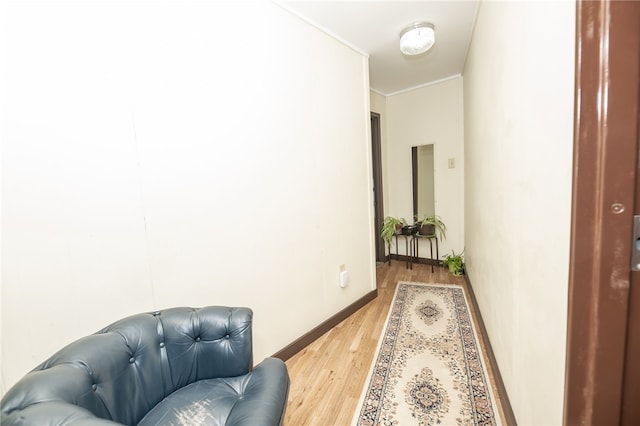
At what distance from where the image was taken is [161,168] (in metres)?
1.45

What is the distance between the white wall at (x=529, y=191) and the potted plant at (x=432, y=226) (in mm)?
1941

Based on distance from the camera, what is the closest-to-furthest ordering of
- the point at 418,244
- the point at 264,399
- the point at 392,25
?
the point at 264,399 → the point at 392,25 → the point at 418,244

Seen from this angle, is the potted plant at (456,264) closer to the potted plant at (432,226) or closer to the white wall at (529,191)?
the potted plant at (432,226)

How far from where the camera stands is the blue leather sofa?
2.50ft

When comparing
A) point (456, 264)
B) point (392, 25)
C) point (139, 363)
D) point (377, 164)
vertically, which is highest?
point (392, 25)

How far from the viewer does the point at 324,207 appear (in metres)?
2.42

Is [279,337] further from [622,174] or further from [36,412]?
[622,174]

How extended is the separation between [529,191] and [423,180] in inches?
122

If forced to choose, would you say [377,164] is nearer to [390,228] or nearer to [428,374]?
[390,228]

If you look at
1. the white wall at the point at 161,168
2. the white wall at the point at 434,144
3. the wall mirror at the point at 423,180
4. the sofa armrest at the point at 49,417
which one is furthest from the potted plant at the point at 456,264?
the sofa armrest at the point at 49,417

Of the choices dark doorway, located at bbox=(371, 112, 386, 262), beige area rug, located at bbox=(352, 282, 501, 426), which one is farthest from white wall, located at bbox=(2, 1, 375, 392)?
dark doorway, located at bbox=(371, 112, 386, 262)

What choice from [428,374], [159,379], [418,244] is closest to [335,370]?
[428,374]

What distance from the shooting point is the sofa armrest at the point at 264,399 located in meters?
0.98

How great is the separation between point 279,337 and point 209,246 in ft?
3.03
